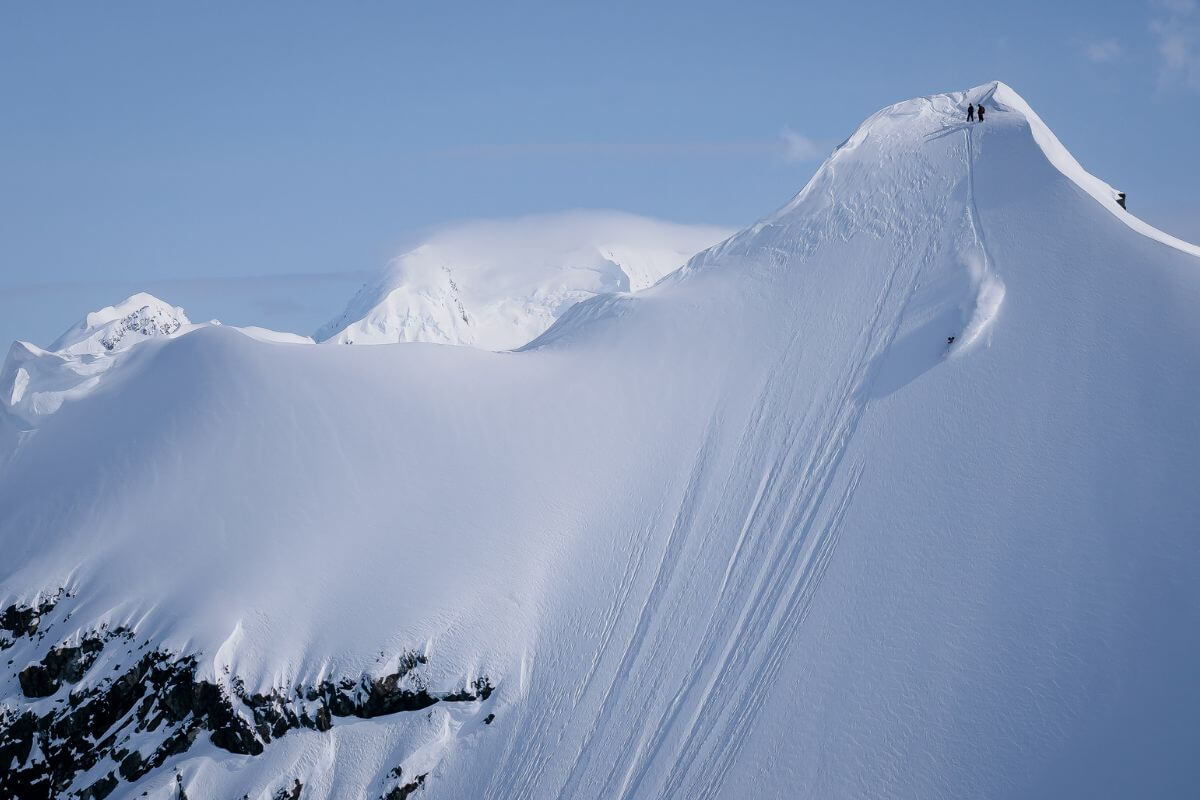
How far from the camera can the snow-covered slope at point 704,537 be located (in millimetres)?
22938

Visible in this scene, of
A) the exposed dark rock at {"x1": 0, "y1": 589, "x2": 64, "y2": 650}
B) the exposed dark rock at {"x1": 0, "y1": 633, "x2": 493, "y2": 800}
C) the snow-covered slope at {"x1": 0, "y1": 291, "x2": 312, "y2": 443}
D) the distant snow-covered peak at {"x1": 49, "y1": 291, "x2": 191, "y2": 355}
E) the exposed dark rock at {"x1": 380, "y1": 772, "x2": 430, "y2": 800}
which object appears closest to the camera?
the exposed dark rock at {"x1": 380, "y1": 772, "x2": 430, "y2": 800}

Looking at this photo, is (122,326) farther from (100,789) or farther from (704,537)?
(704,537)

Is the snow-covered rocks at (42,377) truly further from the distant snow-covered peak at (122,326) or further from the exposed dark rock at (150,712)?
the distant snow-covered peak at (122,326)

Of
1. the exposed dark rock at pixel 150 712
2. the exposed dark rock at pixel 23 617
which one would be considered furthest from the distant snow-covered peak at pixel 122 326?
the exposed dark rock at pixel 150 712

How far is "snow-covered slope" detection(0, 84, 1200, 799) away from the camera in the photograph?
2294 cm

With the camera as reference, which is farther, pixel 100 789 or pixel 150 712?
pixel 150 712

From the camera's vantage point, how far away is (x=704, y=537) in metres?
28.9

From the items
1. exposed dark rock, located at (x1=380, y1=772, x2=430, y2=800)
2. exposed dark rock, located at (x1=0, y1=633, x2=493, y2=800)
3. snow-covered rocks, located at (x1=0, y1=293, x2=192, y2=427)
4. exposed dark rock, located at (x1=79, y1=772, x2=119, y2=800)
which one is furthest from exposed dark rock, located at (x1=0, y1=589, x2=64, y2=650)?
exposed dark rock, located at (x1=380, y1=772, x2=430, y2=800)

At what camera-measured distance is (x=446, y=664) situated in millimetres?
27250

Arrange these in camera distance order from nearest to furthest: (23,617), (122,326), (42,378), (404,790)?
(404,790)
(23,617)
(42,378)
(122,326)

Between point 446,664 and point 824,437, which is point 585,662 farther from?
point 824,437

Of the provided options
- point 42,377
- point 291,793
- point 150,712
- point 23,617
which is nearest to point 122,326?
point 42,377

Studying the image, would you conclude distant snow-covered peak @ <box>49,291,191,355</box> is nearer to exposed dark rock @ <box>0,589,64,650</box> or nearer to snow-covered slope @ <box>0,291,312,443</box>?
snow-covered slope @ <box>0,291,312,443</box>

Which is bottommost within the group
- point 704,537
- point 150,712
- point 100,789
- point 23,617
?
point 100,789
